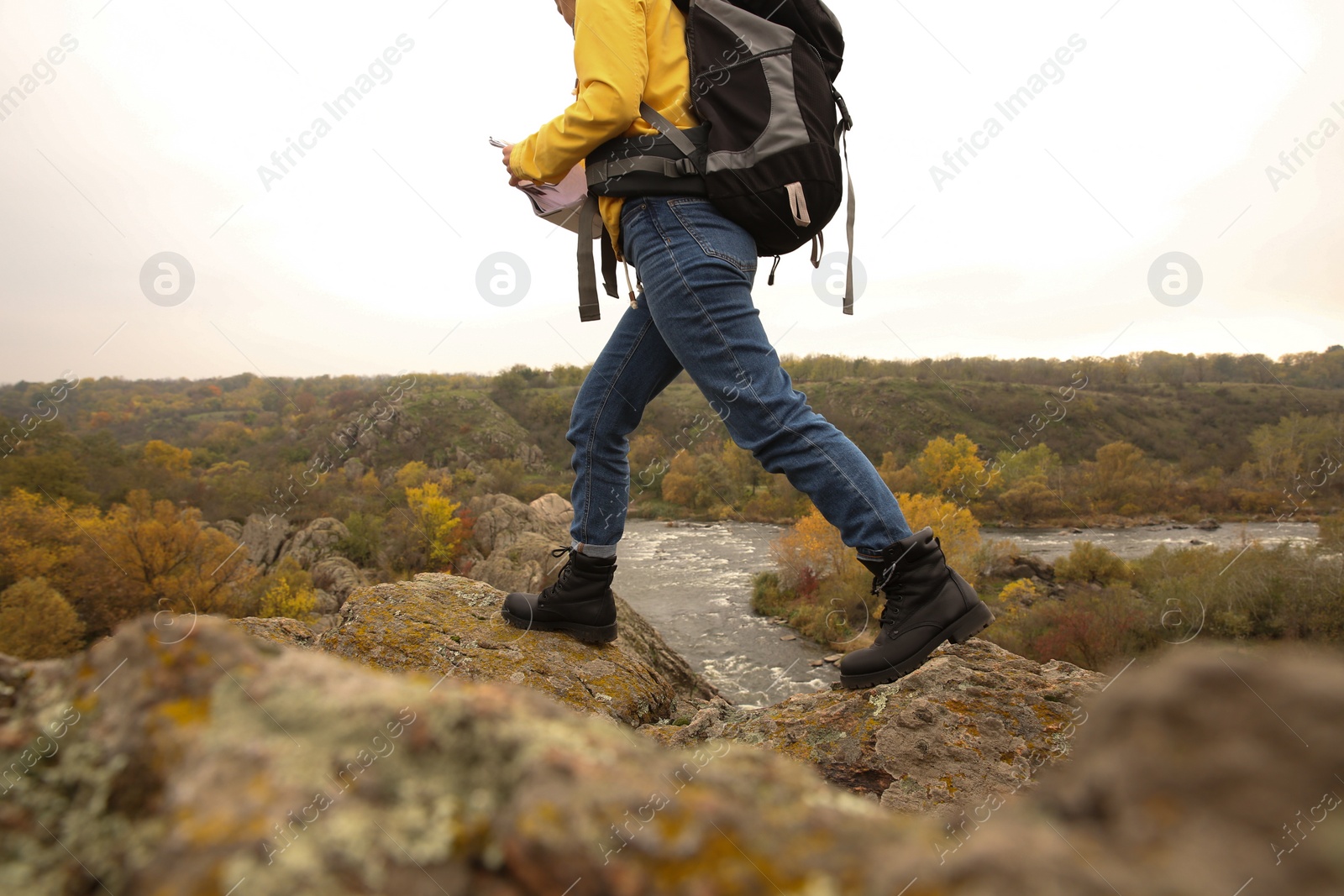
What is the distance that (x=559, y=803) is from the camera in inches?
23.4

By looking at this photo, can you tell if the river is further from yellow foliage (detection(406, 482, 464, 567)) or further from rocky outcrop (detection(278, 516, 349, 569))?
rocky outcrop (detection(278, 516, 349, 569))

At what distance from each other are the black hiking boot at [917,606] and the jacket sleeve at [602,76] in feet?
5.65

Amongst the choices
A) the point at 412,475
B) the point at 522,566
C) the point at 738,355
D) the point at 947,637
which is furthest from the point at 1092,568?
the point at 412,475

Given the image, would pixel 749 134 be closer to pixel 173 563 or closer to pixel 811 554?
pixel 173 563

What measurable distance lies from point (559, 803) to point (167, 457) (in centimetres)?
5065

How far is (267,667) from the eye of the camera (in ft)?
2.41

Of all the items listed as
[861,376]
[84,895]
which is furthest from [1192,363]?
[84,895]

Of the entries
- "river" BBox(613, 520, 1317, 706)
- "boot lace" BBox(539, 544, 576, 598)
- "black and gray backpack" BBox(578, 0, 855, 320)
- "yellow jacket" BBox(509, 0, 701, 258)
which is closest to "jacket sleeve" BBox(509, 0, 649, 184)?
"yellow jacket" BBox(509, 0, 701, 258)

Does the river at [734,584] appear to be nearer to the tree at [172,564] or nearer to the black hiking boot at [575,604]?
the black hiking boot at [575,604]

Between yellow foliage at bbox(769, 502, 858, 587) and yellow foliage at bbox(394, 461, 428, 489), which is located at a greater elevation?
yellow foliage at bbox(394, 461, 428, 489)

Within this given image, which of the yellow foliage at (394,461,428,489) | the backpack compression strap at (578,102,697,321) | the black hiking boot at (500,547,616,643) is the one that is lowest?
the yellow foliage at (394,461,428,489)

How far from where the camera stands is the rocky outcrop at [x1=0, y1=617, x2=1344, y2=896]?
0.50 meters

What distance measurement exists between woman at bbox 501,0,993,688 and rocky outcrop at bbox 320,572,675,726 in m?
1.22

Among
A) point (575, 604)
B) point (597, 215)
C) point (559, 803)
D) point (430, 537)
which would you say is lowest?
point (430, 537)
